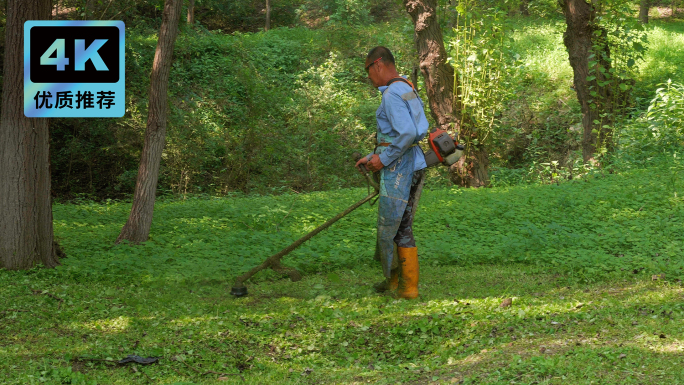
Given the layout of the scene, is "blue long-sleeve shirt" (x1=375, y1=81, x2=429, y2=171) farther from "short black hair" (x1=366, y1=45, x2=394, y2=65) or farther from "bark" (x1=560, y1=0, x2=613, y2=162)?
"bark" (x1=560, y1=0, x2=613, y2=162)

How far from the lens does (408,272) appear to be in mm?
5730

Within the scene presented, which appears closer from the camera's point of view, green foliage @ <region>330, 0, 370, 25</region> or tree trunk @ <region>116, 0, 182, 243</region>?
tree trunk @ <region>116, 0, 182, 243</region>

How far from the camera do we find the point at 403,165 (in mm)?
5602

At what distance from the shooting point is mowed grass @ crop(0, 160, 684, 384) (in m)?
4.18

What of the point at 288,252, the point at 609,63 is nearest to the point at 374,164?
the point at 288,252

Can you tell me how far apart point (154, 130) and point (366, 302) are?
3.90 metres

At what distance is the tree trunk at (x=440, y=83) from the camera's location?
41.0 ft

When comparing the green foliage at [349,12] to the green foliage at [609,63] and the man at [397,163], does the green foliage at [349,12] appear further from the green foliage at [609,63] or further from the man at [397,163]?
the man at [397,163]

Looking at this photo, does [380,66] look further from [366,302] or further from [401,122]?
[366,302]

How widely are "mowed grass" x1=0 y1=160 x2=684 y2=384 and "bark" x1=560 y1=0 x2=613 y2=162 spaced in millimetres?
3529

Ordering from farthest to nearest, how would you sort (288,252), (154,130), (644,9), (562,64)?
(644,9) → (562,64) → (154,130) → (288,252)

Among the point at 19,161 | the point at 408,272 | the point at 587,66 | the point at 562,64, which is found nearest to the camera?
the point at 408,272

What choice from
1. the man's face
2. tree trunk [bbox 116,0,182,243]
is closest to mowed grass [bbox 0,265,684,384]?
tree trunk [bbox 116,0,182,243]

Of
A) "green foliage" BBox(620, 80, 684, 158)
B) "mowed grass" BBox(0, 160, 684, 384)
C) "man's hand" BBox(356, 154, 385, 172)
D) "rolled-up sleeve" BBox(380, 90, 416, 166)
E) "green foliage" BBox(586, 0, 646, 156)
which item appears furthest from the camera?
"green foliage" BBox(586, 0, 646, 156)
